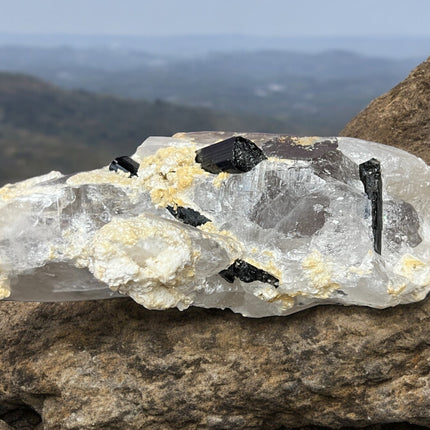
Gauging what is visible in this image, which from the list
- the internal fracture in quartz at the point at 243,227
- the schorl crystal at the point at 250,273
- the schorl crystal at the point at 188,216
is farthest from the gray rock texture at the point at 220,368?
the schorl crystal at the point at 188,216

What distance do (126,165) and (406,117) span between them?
167 centimetres

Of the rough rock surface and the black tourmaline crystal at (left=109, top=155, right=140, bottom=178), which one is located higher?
the black tourmaline crystal at (left=109, top=155, right=140, bottom=178)

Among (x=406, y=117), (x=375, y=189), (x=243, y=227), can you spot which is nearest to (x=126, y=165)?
(x=243, y=227)

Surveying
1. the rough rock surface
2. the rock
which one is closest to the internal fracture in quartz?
the rough rock surface

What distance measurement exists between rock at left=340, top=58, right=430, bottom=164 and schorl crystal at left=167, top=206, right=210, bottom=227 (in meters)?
1.39

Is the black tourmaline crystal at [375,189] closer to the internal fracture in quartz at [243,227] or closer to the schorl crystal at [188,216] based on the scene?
the internal fracture in quartz at [243,227]

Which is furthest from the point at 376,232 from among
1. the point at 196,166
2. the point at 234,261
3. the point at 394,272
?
the point at 196,166

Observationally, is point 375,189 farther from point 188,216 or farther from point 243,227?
point 188,216

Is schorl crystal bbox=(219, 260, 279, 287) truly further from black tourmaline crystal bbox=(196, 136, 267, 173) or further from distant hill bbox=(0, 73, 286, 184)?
distant hill bbox=(0, 73, 286, 184)

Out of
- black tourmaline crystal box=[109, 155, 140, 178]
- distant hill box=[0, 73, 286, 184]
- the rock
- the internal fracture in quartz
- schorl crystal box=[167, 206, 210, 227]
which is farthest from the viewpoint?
distant hill box=[0, 73, 286, 184]

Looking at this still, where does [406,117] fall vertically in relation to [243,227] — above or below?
above

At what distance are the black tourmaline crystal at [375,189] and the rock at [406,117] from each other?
803 mm

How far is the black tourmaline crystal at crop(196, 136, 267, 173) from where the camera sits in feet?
7.09

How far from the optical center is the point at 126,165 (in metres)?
2.33
